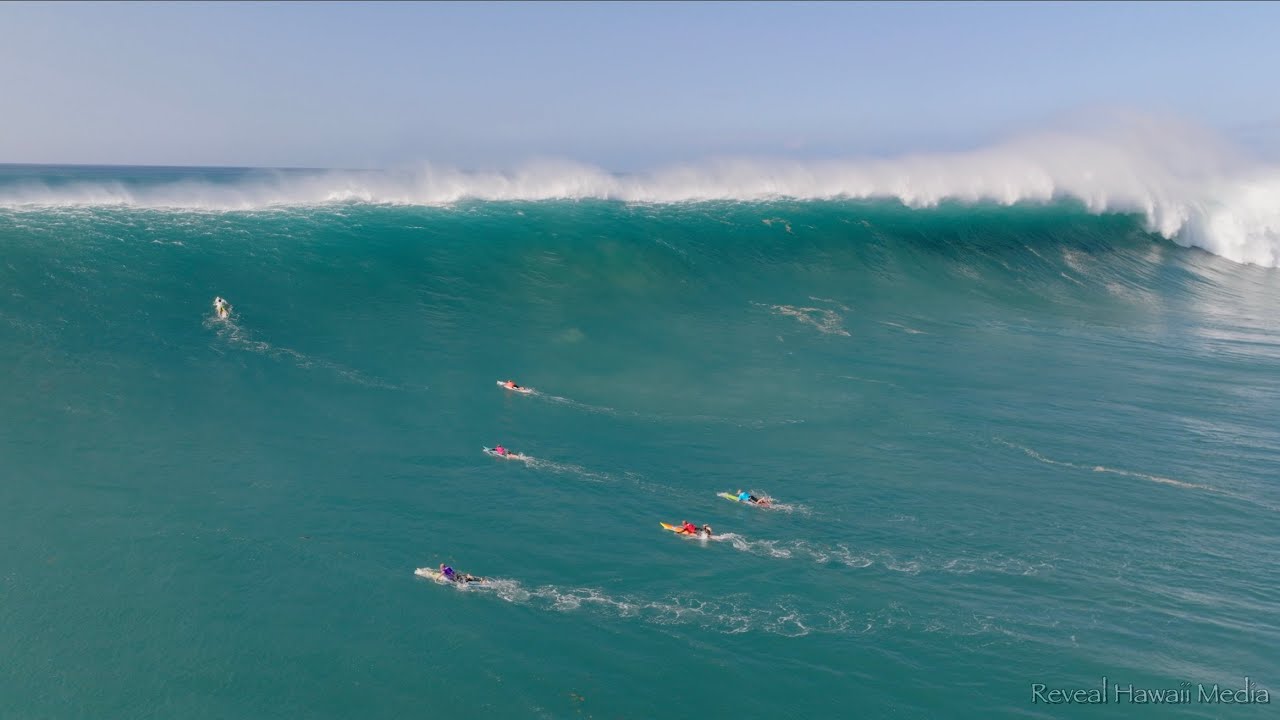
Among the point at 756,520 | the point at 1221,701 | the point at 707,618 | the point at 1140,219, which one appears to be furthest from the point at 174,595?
the point at 1140,219

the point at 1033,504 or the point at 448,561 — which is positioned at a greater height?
the point at 1033,504

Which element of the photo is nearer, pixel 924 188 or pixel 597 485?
pixel 597 485

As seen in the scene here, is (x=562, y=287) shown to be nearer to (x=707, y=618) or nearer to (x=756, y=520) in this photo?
(x=756, y=520)

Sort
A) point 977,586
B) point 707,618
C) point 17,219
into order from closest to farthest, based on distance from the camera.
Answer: point 707,618 < point 977,586 < point 17,219

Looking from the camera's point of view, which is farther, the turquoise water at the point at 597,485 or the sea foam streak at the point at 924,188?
the sea foam streak at the point at 924,188

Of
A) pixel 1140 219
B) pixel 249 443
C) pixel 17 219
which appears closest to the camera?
pixel 249 443

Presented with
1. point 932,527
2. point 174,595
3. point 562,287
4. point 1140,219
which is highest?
point 1140,219

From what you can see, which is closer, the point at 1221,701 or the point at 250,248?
the point at 1221,701

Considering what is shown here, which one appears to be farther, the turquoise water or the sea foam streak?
the sea foam streak
